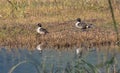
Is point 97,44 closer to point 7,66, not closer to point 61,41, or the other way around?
point 61,41

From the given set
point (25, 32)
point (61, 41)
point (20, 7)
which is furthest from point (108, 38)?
point (20, 7)

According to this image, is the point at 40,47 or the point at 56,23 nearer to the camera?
the point at 40,47

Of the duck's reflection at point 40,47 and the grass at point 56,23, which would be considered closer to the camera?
the duck's reflection at point 40,47

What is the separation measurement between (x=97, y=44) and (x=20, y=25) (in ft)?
14.9

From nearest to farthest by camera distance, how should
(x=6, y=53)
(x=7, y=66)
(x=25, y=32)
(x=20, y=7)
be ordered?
(x=7, y=66) → (x=6, y=53) → (x=25, y=32) → (x=20, y=7)

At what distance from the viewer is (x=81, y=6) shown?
24172 mm

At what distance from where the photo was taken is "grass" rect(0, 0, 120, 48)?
16422 millimetres

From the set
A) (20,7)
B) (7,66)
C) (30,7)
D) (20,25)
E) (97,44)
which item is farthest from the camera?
(30,7)

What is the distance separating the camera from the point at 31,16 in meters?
22.3

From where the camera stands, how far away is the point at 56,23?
797 inches

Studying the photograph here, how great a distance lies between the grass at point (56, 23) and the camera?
53.9 ft

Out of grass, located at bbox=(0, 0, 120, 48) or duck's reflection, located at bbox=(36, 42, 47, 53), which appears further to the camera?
grass, located at bbox=(0, 0, 120, 48)

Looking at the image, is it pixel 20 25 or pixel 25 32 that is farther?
pixel 20 25

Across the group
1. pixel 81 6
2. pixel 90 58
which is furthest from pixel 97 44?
pixel 81 6
